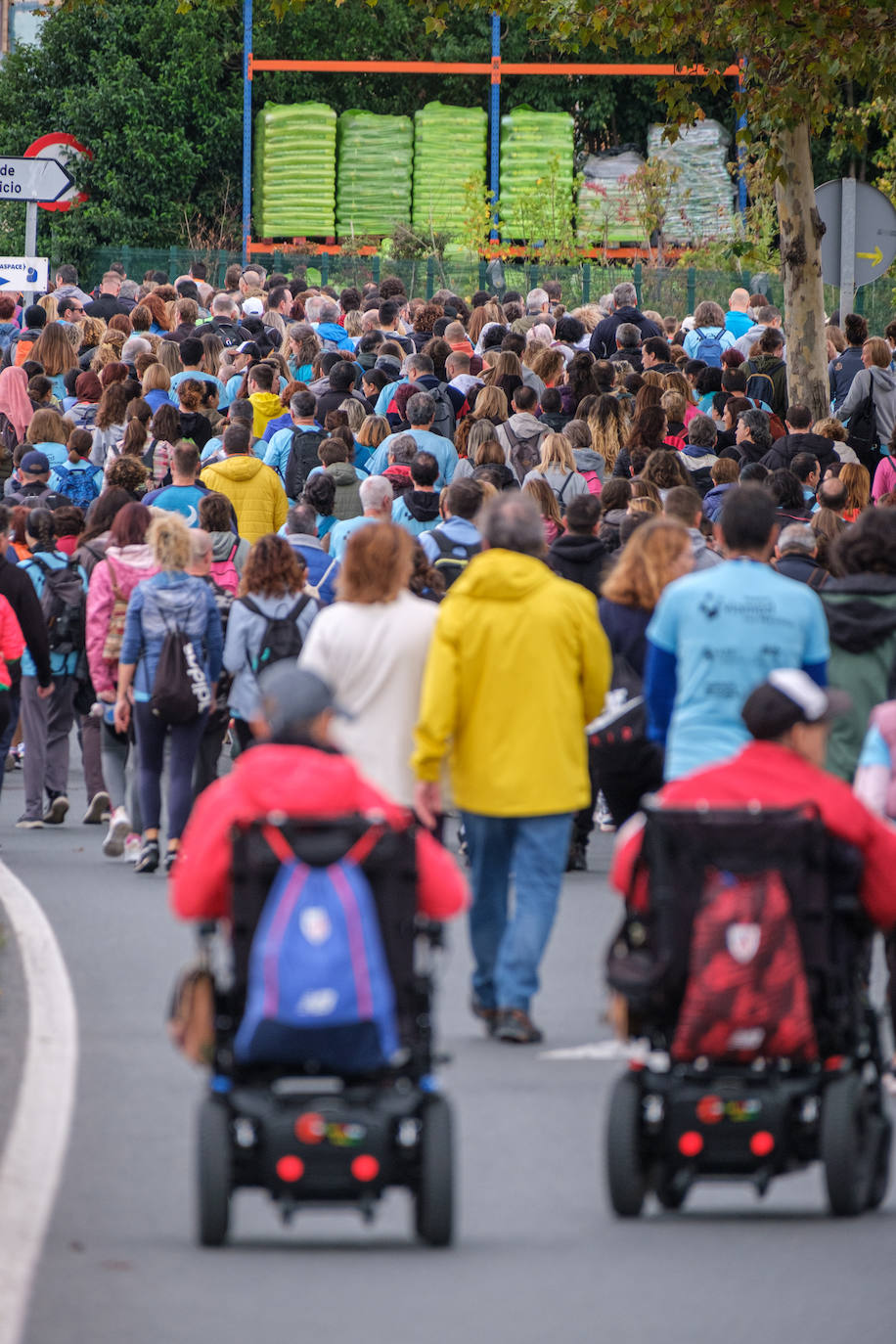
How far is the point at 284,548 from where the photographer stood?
36.3 feet

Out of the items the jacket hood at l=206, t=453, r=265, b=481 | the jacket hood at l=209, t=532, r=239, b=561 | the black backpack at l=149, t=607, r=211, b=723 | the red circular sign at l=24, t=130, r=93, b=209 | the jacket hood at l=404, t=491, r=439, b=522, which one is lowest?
the black backpack at l=149, t=607, r=211, b=723

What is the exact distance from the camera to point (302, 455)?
15.5 meters

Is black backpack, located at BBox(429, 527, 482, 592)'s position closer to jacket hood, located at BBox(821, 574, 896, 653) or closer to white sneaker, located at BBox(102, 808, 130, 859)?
white sneaker, located at BBox(102, 808, 130, 859)

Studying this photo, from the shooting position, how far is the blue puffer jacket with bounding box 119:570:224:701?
1116 cm

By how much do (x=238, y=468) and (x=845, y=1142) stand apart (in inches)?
367

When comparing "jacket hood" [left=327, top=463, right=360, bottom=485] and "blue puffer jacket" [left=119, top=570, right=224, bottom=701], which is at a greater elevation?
"jacket hood" [left=327, top=463, right=360, bottom=485]

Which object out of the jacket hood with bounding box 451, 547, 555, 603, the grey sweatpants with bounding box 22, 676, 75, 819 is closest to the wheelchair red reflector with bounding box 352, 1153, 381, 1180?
the jacket hood with bounding box 451, 547, 555, 603

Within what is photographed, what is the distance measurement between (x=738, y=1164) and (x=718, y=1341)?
660 mm

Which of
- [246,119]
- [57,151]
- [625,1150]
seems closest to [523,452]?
[625,1150]

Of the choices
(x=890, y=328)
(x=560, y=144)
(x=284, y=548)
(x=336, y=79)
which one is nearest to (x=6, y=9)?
(x=336, y=79)

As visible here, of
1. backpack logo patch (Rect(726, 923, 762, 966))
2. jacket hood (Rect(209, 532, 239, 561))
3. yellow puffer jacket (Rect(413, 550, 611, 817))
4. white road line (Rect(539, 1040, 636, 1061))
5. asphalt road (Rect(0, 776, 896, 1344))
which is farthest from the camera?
jacket hood (Rect(209, 532, 239, 561))

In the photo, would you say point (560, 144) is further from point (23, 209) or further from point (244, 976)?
point (244, 976)

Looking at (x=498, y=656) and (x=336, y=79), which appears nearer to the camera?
(x=498, y=656)

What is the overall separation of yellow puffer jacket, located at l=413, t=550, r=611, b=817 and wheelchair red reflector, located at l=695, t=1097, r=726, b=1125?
235cm
